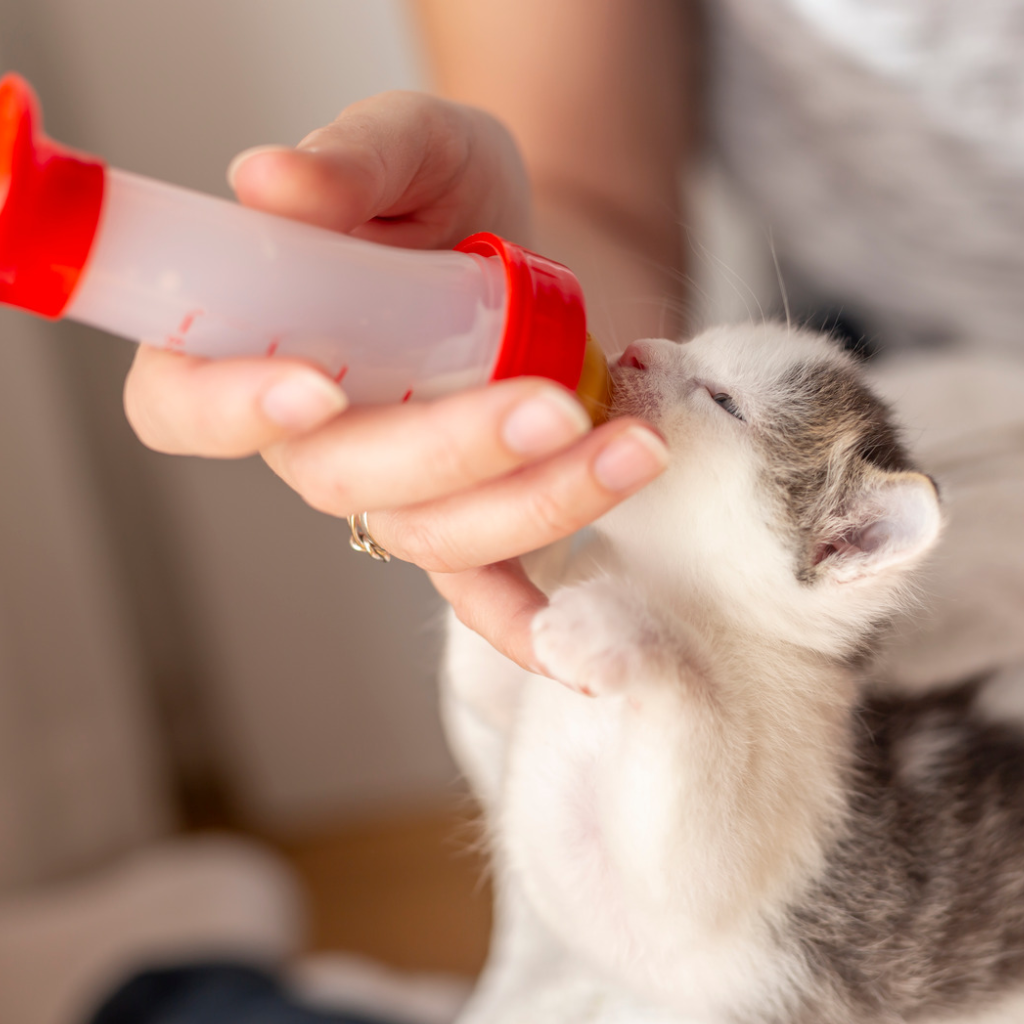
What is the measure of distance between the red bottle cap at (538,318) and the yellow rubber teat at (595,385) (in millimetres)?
27

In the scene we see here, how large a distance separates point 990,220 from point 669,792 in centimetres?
104

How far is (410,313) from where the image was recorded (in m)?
0.55

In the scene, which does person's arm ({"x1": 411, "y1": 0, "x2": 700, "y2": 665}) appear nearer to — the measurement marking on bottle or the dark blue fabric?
the measurement marking on bottle

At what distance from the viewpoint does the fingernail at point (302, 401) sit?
501 mm

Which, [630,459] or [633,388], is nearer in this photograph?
[630,459]

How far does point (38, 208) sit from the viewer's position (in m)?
0.42

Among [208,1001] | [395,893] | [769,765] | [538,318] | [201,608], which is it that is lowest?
[395,893]

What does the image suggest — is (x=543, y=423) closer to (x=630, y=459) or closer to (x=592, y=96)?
(x=630, y=459)

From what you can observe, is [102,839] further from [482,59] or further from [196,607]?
[482,59]

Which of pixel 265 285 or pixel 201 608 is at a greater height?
pixel 265 285

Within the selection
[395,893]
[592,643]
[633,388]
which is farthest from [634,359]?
[395,893]

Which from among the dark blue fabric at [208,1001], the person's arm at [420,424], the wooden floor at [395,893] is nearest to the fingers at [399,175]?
the person's arm at [420,424]

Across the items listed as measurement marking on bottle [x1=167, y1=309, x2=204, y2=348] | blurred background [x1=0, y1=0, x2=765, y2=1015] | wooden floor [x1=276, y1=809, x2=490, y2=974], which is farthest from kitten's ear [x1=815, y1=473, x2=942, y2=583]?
wooden floor [x1=276, y1=809, x2=490, y2=974]

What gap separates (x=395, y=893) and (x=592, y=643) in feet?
6.09
